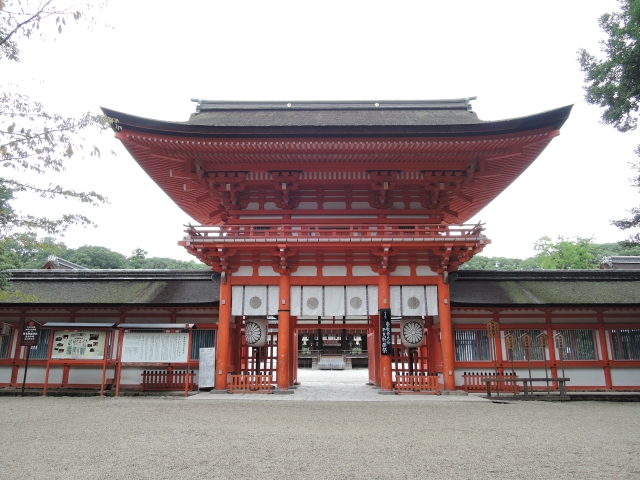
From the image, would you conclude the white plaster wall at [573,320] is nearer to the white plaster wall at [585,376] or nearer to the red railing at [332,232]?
the white plaster wall at [585,376]

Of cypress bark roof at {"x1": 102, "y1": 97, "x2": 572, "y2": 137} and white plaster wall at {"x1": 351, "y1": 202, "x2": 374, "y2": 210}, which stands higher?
cypress bark roof at {"x1": 102, "y1": 97, "x2": 572, "y2": 137}

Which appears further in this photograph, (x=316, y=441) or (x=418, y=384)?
(x=418, y=384)

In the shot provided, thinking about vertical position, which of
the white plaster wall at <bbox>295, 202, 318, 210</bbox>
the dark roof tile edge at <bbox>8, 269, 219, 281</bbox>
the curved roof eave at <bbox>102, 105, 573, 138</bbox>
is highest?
the curved roof eave at <bbox>102, 105, 573, 138</bbox>

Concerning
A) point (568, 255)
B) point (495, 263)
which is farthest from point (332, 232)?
point (495, 263)

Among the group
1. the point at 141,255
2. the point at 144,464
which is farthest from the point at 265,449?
the point at 141,255

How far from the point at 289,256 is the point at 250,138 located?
3593 mm

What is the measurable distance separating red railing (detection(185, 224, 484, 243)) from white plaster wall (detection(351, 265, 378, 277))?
1013mm

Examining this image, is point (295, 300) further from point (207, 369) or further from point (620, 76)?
point (620, 76)

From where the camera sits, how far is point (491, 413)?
930cm

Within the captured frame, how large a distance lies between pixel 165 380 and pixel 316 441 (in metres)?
8.83

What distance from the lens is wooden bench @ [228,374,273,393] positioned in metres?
12.6

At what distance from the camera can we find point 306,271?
13273mm

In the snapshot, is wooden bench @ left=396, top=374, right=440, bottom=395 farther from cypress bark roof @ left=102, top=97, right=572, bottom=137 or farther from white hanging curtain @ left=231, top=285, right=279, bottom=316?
cypress bark roof @ left=102, top=97, right=572, bottom=137

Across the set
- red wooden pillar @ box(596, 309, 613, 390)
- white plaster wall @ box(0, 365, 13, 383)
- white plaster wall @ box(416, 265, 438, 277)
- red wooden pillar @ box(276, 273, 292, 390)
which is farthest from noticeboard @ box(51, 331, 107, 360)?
red wooden pillar @ box(596, 309, 613, 390)
